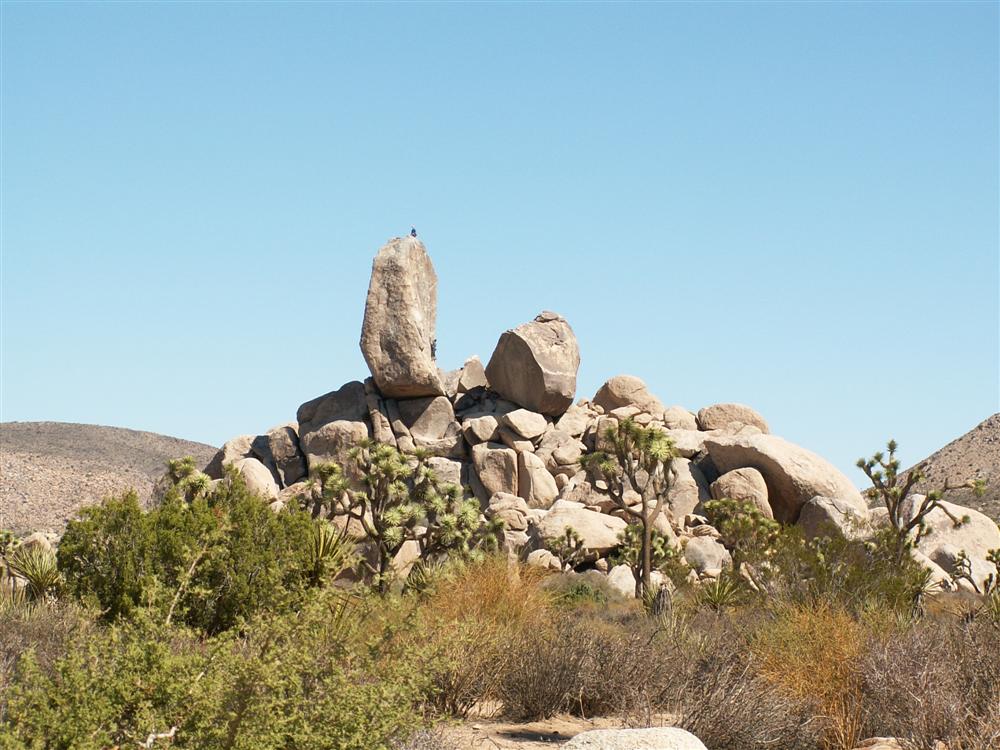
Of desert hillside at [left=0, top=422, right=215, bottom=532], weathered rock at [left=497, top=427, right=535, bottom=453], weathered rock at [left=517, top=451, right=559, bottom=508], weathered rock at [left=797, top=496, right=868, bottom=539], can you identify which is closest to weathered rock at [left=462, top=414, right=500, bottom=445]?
weathered rock at [left=497, top=427, right=535, bottom=453]

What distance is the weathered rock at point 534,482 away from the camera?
3678 centimetres

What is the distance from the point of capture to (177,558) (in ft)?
47.9

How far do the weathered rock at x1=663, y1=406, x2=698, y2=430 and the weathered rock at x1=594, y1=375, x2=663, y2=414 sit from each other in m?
0.60

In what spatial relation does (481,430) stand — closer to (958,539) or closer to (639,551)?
(639,551)

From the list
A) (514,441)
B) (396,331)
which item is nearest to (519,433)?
(514,441)

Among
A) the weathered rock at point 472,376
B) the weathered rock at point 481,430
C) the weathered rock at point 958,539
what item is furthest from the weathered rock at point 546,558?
the weathered rock at point 472,376

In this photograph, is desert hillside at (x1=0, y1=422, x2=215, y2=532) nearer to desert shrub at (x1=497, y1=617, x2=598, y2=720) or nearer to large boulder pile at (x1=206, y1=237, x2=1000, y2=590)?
large boulder pile at (x1=206, y1=237, x2=1000, y2=590)

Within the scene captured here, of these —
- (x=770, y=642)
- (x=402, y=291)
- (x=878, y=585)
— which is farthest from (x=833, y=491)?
(x=770, y=642)

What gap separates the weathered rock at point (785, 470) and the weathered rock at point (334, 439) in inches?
463

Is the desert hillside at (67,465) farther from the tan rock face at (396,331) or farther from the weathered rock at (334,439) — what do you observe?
the tan rock face at (396,331)

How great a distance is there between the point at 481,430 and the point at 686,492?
7263 mm

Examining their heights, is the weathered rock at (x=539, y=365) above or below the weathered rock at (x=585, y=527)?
above

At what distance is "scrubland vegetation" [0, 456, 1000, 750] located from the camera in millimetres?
6930

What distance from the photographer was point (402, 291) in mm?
39156
